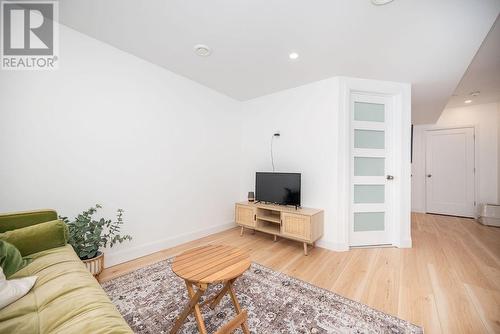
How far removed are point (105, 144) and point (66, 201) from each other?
0.71 m

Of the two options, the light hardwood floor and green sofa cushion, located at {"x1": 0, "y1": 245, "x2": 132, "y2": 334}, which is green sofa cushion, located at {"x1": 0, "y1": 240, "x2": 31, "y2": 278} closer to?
green sofa cushion, located at {"x1": 0, "y1": 245, "x2": 132, "y2": 334}

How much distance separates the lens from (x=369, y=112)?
118 inches

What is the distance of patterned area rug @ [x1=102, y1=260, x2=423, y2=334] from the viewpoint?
1.46 meters

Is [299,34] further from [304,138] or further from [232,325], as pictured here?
[232,325]

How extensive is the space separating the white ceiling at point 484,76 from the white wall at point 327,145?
0.82 metres

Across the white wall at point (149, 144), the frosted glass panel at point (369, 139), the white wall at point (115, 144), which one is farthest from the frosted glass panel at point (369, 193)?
the white wall at point (115, 144)

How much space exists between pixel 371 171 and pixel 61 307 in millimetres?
3514

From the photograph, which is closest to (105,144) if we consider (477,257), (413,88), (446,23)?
(446,23)

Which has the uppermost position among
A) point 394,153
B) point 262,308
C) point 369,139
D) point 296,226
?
point 369,139

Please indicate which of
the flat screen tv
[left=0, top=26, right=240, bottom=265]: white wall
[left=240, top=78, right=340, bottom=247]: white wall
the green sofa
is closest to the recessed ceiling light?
[left=0, top=26, right=240, bottom=265]: white wall

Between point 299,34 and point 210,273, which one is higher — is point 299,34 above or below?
above

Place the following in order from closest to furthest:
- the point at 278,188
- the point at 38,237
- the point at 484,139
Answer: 1. the point at 38,237
2. the point at 278,188
3. the point at 484,139

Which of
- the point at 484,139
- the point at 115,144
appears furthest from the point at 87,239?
the point at 484,139

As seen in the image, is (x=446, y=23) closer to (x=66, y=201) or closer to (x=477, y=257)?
(x=477, y=257)
